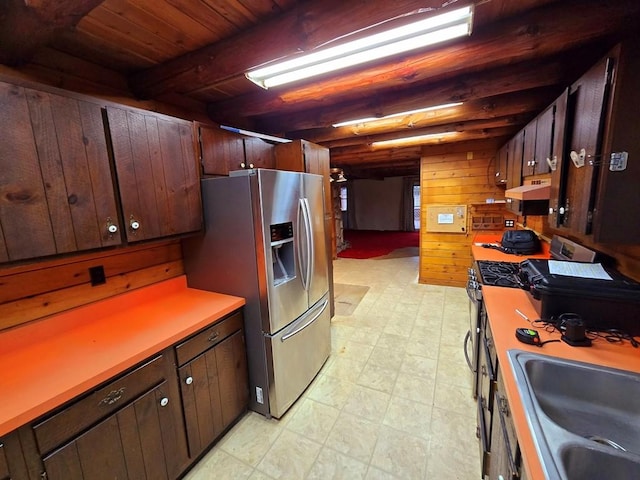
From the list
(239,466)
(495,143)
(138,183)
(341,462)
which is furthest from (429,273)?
(138,183)

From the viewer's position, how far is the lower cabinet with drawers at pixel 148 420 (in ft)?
3.25

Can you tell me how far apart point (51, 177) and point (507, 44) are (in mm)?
2380

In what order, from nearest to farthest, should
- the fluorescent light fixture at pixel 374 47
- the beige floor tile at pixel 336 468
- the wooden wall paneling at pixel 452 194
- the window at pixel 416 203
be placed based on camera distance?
the fluorescent light fixture at pixel 374 47 < the beige floor tile at pixel 336 468 < the wooden wall paneling at pixel 452 194 < the window at pixel 416 203

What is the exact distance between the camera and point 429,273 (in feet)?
15.0

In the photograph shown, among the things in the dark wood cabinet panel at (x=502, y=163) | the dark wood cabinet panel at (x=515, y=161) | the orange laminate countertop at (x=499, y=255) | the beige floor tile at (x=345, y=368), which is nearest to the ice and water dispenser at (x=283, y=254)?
the beige floor tile at (x=345, y=368)

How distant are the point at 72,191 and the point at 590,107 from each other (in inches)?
95.0

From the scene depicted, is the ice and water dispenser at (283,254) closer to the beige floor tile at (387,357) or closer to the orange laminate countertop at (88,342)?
the orange laminate countertop at (88,342)

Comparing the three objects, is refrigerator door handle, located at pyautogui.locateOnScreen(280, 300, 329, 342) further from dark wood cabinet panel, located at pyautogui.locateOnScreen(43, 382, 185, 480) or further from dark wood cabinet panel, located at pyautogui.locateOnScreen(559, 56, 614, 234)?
dark wood cabinet panel, located at pyautogui.locateOnScreen(559, 56, 614, 234)

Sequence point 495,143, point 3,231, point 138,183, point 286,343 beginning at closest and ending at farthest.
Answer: point 3,231
point 138,183
point 286,343
point 495,143

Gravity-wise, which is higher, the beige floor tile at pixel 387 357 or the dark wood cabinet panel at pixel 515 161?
the dark wood cabinet panel at pixel 515 161

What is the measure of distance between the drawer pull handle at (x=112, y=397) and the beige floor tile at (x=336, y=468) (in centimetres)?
110

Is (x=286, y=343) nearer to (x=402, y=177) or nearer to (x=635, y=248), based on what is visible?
(x=635, y=248)

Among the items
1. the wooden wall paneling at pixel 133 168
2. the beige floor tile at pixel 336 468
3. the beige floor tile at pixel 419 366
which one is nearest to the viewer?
the wooden wall paneling at pixel 133 168

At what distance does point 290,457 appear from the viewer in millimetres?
1638
